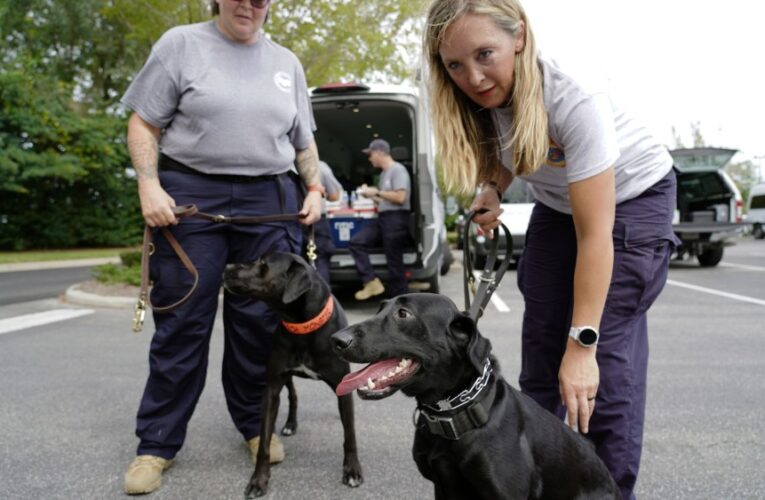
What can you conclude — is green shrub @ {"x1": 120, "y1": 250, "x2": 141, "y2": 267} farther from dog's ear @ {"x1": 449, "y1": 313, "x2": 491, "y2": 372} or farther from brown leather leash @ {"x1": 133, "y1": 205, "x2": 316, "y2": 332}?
dog's ear @ {"x1": 449, "y1": 313, "x2": 491, "y2": 372}

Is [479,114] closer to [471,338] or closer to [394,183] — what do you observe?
[471,338]

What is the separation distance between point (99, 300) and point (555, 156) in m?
7.65

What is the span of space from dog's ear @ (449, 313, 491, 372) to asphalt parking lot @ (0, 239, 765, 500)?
103 centimetres

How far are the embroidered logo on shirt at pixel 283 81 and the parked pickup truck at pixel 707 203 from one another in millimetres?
10153

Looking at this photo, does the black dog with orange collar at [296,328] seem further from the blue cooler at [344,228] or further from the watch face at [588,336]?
the blue cooler at [344,228]

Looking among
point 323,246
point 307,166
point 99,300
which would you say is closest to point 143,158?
point 307,166

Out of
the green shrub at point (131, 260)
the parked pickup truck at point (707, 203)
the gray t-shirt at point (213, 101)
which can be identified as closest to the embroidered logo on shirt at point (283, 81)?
the gray t-shirt at point (213, 101)

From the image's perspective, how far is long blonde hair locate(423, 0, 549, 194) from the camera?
1.72 meters

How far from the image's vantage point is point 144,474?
101 inches

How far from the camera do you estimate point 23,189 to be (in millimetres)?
18484

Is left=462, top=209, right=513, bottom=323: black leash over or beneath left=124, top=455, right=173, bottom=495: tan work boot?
over

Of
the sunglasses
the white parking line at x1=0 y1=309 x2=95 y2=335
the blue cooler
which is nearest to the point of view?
the sunglasses

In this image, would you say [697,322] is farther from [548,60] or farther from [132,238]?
[132,238]

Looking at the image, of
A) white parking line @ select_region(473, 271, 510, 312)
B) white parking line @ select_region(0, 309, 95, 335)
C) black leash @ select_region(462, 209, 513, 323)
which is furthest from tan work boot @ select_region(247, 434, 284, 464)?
white parking line @ select_region(473, 271, 510, 312)
